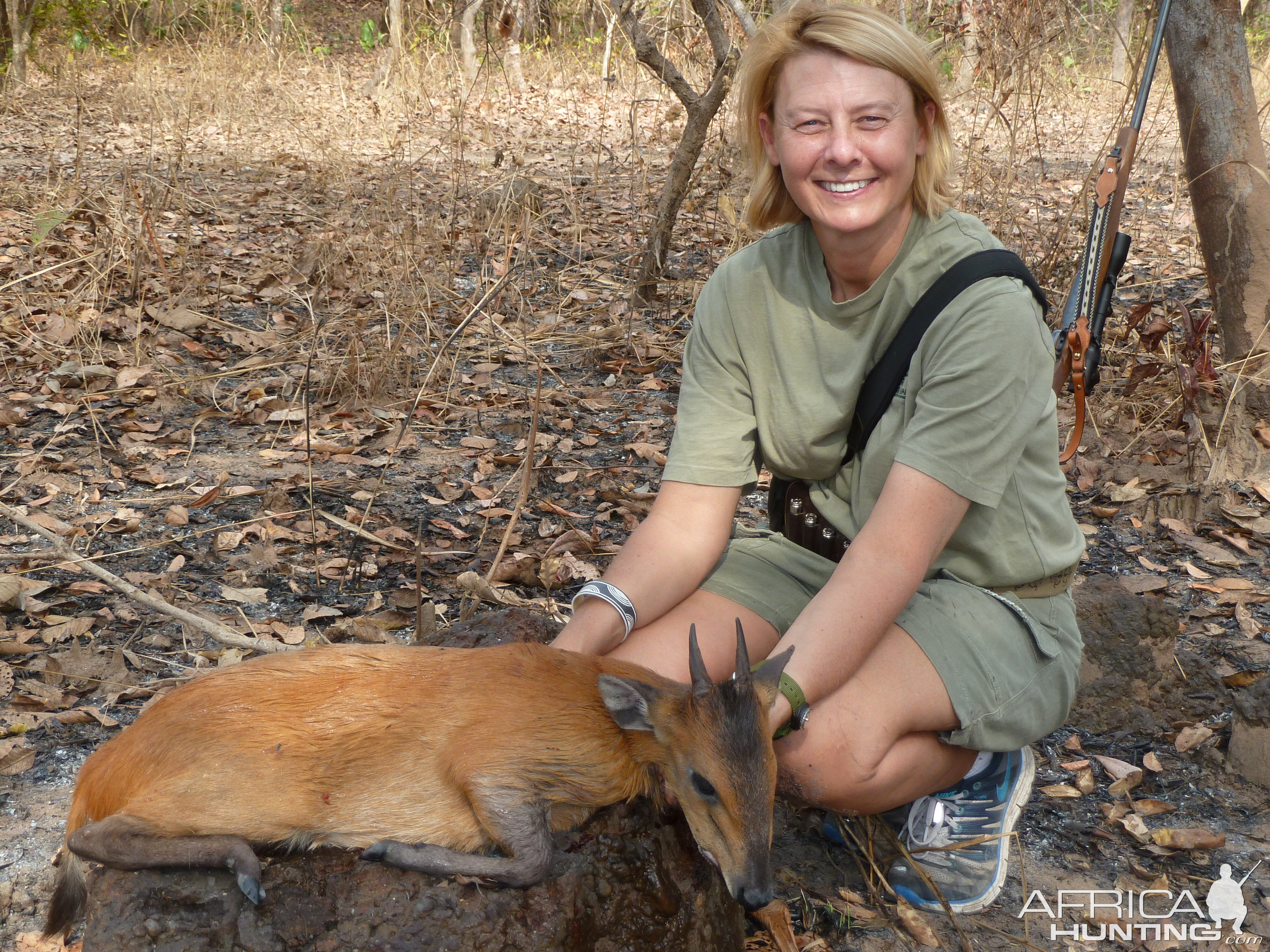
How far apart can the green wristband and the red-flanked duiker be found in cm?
13

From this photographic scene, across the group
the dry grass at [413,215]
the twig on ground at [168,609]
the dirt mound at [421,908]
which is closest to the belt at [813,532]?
the dirt mound at [421,908]

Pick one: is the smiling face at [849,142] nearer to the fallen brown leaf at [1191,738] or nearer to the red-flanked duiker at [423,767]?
the red-flanked duiker at [423,767]

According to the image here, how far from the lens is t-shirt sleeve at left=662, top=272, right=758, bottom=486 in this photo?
134 inches

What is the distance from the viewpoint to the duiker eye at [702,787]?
2.47 m

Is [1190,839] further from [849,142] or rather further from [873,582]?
[849,142]

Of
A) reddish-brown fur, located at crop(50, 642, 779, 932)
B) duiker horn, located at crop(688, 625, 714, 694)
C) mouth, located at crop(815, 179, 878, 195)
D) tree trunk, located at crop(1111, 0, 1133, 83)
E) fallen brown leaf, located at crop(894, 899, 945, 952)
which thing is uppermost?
tree trunk, located at crop(1111, 0, 1133, 83)

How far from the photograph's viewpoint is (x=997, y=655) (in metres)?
3.04

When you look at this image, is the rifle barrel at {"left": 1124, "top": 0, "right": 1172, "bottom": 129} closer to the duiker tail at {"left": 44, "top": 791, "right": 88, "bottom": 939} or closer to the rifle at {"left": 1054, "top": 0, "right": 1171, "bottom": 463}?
the rifle at {"left": 1054, "top": 0, "right": 1171, "bottom": 463}

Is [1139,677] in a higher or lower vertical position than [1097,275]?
lower

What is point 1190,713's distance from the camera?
3990 mm

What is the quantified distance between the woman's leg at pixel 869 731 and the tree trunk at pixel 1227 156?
3.52m

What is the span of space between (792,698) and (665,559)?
0.77 m

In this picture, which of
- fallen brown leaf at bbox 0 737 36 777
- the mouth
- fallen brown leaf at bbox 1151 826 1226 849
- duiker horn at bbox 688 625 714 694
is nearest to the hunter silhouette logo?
fallen brown leaf at bbox 1151 826 1226 849

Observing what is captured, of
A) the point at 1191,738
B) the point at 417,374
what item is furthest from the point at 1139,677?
the point at 417,374
